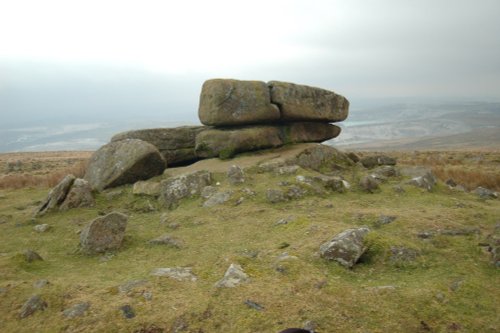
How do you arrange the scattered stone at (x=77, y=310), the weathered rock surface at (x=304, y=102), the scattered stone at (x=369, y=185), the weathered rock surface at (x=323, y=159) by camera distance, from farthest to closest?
the weathered rock surface at (x=304, y=102) → the weathered rock surface at (x=323, y=159) → the scattered stone at (x=369, y=185) → the scattered stone at (x=77, y=310)

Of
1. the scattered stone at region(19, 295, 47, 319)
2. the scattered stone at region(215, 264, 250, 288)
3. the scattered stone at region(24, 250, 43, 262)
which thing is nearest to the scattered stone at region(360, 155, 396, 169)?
the scattered stone at region(215, 264, 250, 288)

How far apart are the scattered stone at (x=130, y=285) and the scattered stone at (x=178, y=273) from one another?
0.52m

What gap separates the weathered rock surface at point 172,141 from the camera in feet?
85.7

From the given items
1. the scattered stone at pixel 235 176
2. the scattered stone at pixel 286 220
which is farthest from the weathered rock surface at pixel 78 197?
the scattered stone at pixel 286 220

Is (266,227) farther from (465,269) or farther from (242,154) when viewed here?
(242,154)

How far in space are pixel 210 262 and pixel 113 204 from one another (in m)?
9.67

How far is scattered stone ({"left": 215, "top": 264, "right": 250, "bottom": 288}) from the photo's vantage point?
925cm

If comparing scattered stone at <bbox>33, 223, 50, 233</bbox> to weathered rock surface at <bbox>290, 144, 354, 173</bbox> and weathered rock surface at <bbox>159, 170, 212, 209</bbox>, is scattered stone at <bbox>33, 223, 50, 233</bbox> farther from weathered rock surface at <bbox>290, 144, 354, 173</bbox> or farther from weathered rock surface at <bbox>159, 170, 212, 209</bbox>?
weathered rock surface at <bbox>290, 144, 354, 173</bbox>

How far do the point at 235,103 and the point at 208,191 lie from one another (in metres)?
7.81

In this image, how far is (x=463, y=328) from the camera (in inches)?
290

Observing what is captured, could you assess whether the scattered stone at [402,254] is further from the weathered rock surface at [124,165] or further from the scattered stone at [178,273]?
the weathered rock surface at [124,165]

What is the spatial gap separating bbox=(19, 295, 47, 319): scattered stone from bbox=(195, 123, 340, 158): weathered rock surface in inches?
598

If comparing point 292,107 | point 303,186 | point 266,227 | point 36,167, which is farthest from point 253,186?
point 36,167

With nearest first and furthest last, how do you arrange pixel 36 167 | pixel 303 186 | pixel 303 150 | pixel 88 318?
pixel 88 318 < pixel 303 186 < pixel 303 150 < pixel 36 167
